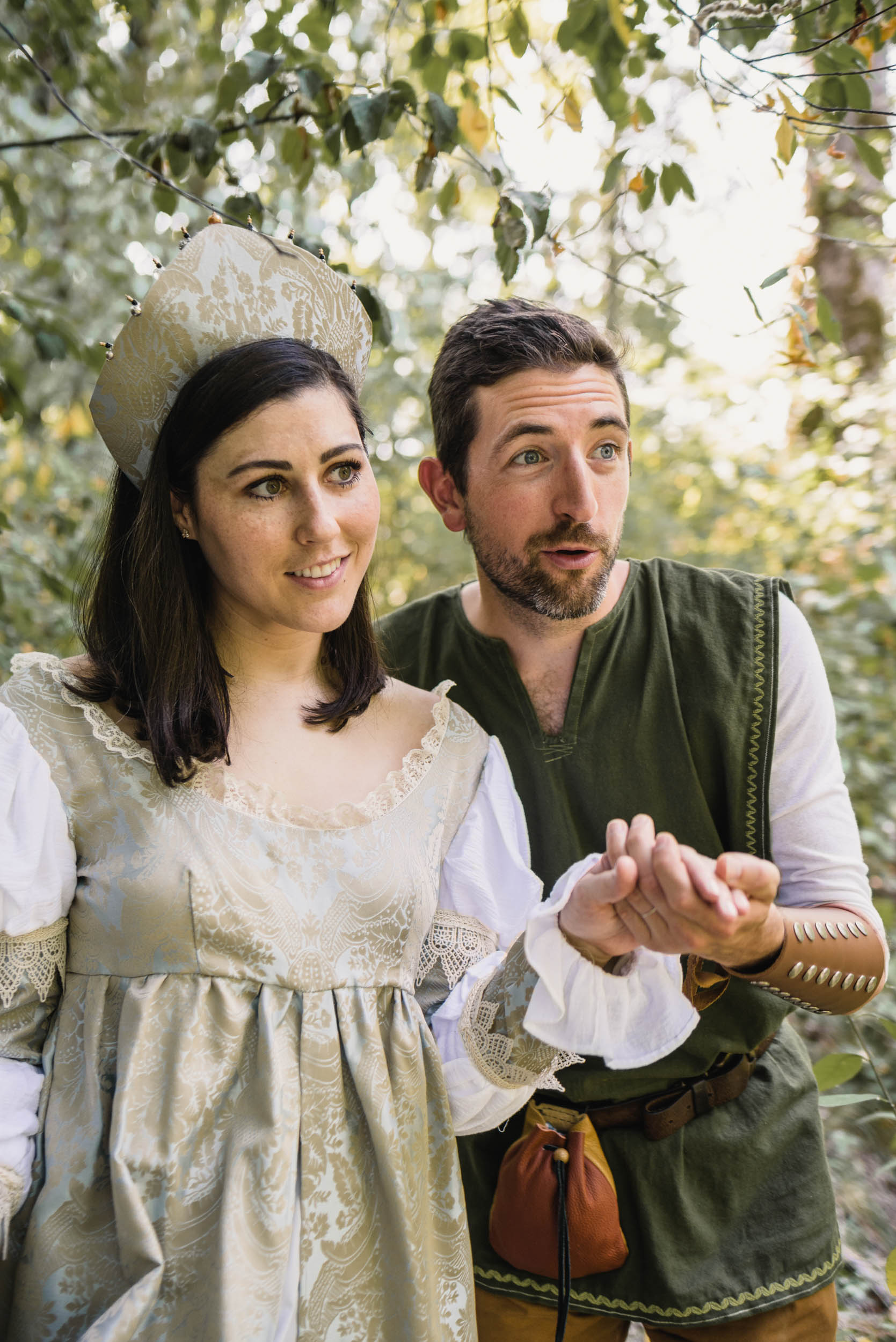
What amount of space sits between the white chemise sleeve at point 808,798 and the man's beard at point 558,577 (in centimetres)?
32

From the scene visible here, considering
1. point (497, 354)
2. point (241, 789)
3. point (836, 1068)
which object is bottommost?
point (836, 1068)

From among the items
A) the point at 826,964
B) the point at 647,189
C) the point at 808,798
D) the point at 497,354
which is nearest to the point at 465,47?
the point at 647,189

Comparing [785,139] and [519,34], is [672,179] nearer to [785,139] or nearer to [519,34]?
[785,139]

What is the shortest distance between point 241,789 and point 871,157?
1.50 m

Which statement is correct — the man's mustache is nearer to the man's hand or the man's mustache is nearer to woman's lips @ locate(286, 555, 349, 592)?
woman's lips @ locate(286, 555, 349, 592)

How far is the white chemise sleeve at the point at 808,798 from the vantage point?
1.67 m

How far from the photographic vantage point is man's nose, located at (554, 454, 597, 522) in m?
1.78

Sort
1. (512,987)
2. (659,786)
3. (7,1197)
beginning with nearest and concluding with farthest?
(7,1197), (512,987), (659,786)

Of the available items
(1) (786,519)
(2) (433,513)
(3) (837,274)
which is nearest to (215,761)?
(1) (786,519)

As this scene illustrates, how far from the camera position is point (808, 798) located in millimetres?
1707

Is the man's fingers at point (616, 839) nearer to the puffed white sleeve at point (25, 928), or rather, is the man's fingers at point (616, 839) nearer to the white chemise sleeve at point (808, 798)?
the white chemise sleeve at point (808, 798)

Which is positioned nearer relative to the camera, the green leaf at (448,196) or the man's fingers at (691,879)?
the man's fingers at (691,879)

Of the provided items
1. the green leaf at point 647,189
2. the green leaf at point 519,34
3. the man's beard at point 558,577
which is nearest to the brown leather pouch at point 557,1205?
the man's beard at point 558,577

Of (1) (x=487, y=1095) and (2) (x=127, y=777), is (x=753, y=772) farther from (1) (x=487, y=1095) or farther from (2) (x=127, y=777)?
(2) (x=127, y=777)
